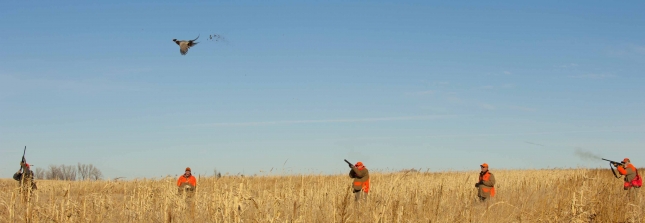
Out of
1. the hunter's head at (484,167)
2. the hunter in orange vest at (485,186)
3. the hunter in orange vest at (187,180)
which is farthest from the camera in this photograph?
the hunter in orange vest at (187,180)

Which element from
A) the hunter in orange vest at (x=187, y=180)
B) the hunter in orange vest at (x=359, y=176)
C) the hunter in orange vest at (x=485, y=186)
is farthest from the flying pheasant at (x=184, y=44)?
the hunter in orange vest at (x=485, y=186)

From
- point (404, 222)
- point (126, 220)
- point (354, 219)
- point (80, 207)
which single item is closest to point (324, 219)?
point (354, 219)

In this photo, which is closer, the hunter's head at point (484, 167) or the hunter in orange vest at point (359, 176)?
the hunter in orange vest at point (359, 176)

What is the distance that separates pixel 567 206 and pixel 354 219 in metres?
5.80

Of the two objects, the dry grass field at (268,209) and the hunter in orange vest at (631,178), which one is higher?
the hunter in orange vest at (631,178)

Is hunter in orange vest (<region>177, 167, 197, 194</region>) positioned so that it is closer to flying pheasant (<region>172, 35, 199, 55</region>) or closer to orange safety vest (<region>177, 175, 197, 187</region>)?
orange safety vest (<region>177, 175, 197, 187</region>)

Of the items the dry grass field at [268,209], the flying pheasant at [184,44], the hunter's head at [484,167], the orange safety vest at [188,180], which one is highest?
the flying pheasant at [184,44]

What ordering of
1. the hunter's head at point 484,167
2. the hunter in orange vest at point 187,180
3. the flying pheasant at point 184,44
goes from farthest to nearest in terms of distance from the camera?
the hunter in orange vest at point 187,180, the hunter's head at point 484,167, the flying pheasant at point 184,44

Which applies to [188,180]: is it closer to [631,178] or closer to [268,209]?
[268,209]

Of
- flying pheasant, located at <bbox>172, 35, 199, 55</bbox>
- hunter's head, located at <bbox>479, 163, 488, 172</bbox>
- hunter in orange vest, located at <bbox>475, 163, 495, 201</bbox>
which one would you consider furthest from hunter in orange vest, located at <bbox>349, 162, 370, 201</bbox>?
flying pheasant, located at <bbox>172, 35, 199, 55</bbox>

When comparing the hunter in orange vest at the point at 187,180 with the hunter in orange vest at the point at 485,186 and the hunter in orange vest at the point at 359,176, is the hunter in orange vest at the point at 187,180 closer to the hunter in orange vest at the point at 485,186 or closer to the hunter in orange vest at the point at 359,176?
the hunter in orange vest at the point at 359,176

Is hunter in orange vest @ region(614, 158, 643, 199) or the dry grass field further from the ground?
hunter in orange vest @ region(614, 158, 643, 199)

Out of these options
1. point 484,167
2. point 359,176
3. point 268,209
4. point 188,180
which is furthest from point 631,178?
point 268,209

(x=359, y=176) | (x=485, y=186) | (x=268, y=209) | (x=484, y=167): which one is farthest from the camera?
(x=484, y=167)
